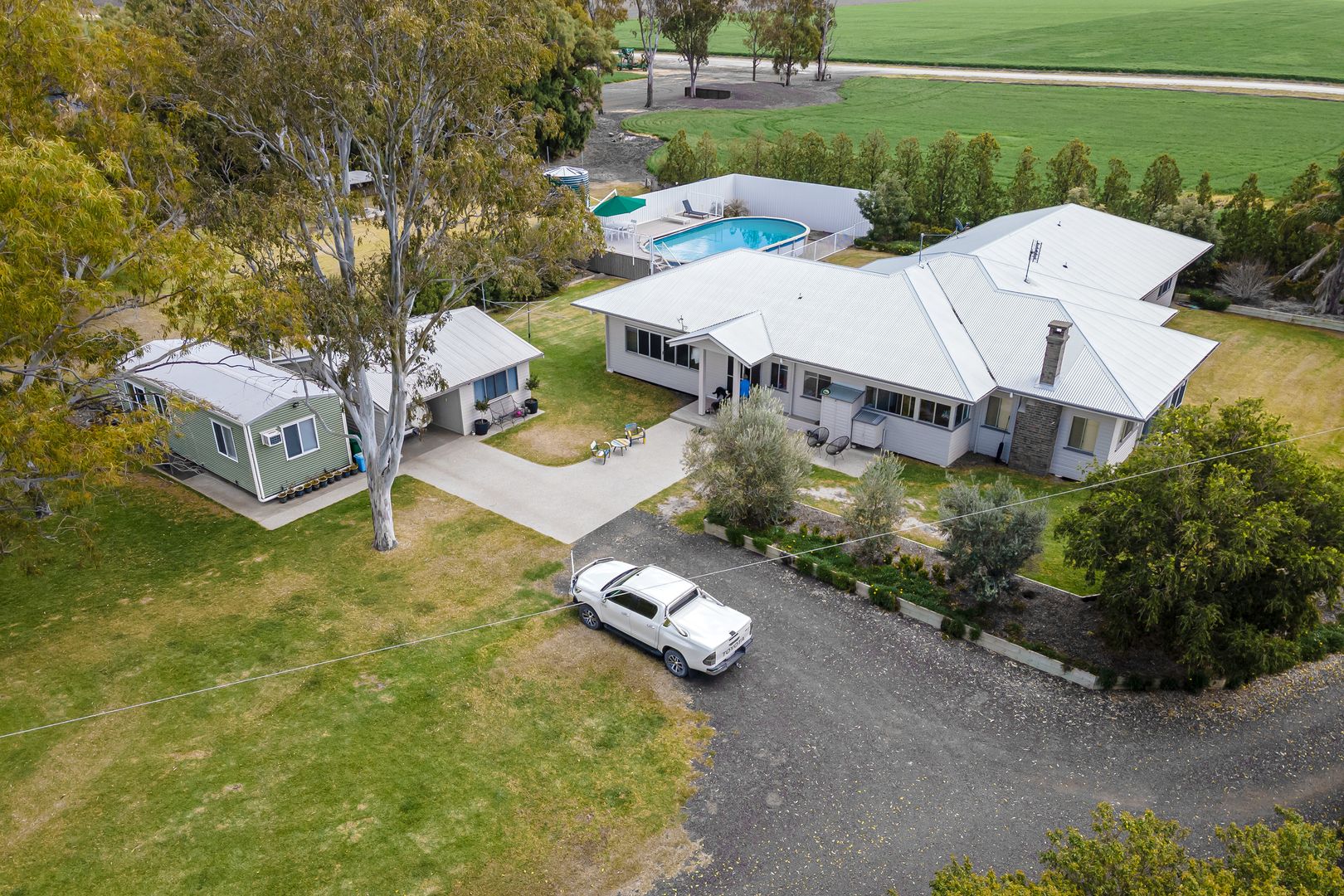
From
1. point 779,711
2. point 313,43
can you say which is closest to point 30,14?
point 313,43

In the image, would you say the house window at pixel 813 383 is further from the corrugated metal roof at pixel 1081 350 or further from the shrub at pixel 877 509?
the shrub at pixel 877 509

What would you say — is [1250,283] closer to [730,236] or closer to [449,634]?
[730,236]

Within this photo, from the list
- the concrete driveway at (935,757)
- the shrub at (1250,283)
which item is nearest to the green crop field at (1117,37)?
the shrub at (1250,283)

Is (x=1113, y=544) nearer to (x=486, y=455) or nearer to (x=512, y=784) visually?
(x=512, y=784)

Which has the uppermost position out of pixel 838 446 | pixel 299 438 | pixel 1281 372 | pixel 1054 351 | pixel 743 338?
pixel 1054 351

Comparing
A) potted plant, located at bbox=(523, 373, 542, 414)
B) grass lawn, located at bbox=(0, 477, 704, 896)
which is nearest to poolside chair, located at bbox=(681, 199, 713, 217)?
potted plant, located at bbox=(523, 373, 542, 414)

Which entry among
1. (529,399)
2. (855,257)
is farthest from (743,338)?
(855,257)
